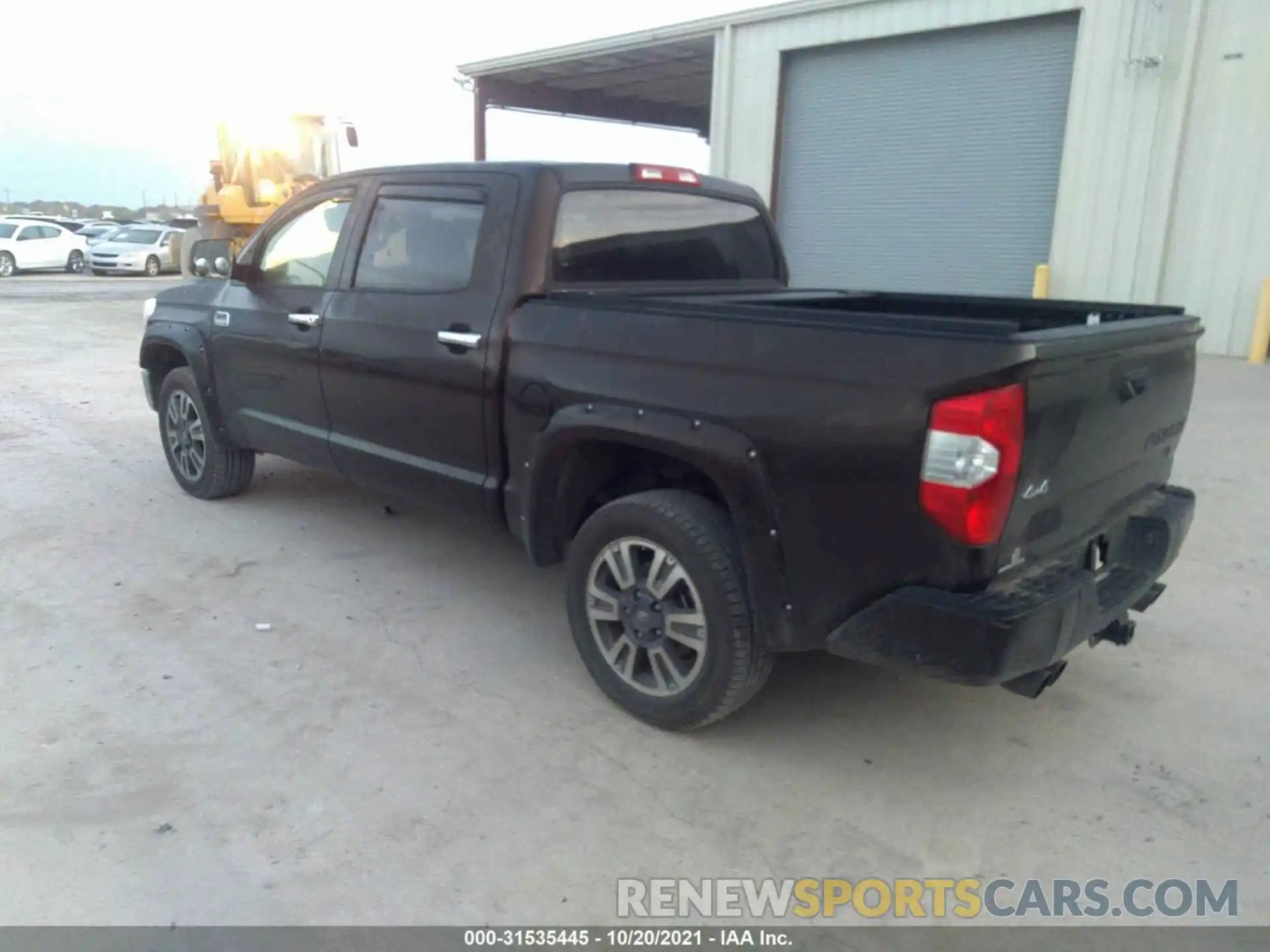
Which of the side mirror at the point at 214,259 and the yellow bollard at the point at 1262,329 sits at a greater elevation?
the side mirror at the point at 214,259

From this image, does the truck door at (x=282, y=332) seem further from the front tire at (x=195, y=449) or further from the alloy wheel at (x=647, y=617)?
the alloy wheel at (x=647, y=617)

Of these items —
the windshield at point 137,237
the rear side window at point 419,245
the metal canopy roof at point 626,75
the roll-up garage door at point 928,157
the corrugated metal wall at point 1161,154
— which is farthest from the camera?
the windshield at point 137,237

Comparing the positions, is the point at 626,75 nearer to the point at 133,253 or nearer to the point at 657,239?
the point at 133,253

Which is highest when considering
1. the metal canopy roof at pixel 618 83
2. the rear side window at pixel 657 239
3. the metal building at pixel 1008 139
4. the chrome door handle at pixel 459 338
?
the metal canopy roof at pixel 618 83

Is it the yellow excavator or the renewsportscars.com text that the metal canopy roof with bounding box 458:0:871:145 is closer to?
the yellow excavator

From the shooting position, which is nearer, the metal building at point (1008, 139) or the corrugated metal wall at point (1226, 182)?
the corrugated metal wall at point (1226, 182)

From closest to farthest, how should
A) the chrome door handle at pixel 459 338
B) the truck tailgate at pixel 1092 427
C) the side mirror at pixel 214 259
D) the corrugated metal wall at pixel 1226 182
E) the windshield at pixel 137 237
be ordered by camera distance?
the truck tailgate at pixel 1092 427, the chrome door handle at pixel 459 338, the side mirror at pixel 214 259, the corrugated metal wall at pixel 1226 182, the windshield at pixel 137 237

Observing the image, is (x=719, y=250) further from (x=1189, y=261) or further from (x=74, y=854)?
(x=1189, y=261)

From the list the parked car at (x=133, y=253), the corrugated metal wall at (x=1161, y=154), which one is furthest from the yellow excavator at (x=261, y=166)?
the corrugated metal wall at (x=1161, y=154)

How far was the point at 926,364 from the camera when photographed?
8.73ft

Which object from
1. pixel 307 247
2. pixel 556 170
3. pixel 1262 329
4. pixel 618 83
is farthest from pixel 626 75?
pixel 556 170

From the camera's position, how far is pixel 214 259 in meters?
5.56

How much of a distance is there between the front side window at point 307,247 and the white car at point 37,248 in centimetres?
2726

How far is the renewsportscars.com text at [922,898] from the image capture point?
267 cm
